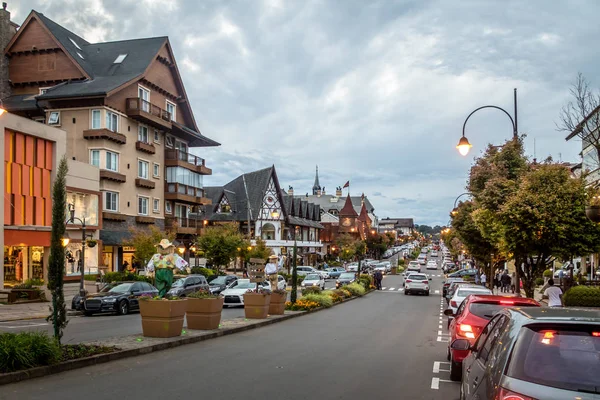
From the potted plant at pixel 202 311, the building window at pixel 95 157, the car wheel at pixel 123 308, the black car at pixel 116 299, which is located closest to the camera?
the potted plant at pixel 202 311

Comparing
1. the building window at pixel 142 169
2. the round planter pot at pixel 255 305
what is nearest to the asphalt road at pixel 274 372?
the round planter pot at pixel 255 305

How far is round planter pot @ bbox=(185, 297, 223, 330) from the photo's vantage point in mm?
16312

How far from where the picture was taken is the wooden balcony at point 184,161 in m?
50.6

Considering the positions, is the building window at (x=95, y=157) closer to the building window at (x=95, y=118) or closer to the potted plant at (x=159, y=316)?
the building window at (x=95, y=118)

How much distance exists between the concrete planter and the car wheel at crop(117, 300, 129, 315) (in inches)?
489

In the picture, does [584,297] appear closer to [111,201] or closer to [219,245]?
[219,245]

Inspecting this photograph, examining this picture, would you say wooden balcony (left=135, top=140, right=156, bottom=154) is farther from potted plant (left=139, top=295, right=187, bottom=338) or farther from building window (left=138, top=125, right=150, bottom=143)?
potted plant (left=139, top=295, right=187, bottom=338)

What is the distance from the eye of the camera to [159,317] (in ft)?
46.6

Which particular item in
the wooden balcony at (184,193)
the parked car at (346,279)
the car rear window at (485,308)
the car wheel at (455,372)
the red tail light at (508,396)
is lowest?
the parked car at (346,279)

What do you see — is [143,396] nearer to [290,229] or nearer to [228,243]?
[228,243]

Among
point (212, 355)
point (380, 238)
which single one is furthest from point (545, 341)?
point (380, 238)

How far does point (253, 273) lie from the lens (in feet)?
71.1

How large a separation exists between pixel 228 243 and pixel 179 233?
20.1 feet

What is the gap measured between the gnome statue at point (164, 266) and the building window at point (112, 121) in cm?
2934
